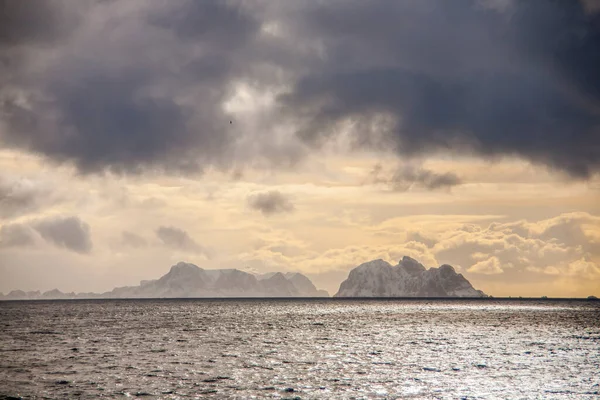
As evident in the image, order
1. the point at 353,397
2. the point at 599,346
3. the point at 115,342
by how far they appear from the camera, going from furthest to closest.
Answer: the point at 115,342 → the point at 599,346 → the point at 353,397

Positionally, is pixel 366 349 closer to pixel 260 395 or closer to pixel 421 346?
pixel 421 346

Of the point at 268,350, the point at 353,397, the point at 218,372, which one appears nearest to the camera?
the point at 353,397

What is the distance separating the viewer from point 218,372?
6106cm

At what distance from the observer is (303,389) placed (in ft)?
166

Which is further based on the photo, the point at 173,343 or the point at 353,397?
the point at 173,343

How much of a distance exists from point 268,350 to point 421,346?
25.2 metres

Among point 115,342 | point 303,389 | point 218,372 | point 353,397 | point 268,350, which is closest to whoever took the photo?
point 353,397

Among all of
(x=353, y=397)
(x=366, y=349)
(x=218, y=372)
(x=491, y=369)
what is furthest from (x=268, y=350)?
(x=353, y=397)

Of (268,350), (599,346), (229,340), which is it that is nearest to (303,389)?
(268,350)

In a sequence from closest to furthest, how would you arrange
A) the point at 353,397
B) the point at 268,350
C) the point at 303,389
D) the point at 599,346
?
1. the point at 353,397
2. the point at 303,389
3. the point at 268,350
4. the point at 599,346

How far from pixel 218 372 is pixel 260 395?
14685 millimetres

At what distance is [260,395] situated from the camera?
47.6 meters

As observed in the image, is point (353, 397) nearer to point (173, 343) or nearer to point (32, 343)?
point (173, 343)

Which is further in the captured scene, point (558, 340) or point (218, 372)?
point (558, 340)
